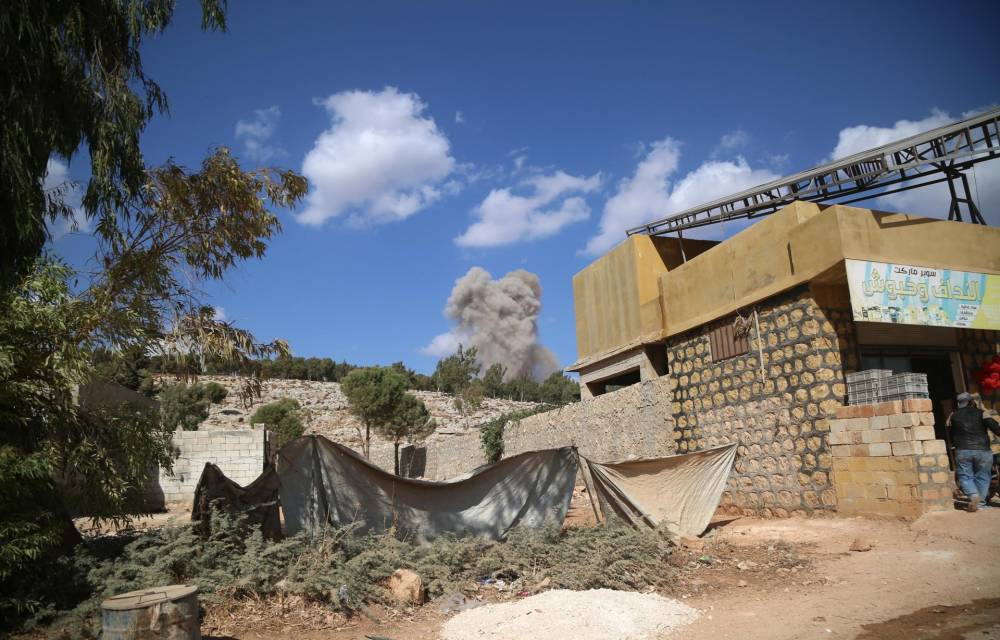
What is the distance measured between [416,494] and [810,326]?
639 centimetres

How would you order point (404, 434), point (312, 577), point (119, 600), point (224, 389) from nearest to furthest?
1. point (119, 600)
2. point (312, 577)
3. point (404, 434)
4. point (224, 389)

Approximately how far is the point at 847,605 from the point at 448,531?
175 inches

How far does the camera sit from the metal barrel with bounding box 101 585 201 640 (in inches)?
173

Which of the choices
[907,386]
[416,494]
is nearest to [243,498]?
[416,494]

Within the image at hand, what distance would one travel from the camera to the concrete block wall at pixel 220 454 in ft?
58.1

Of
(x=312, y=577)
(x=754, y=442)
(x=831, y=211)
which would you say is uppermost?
(x=831, y=211)

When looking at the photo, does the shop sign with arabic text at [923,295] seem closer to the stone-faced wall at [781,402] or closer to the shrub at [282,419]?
the stone-faced wall at [781,402]

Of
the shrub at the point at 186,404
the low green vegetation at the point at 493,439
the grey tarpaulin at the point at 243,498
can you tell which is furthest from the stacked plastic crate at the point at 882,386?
the shrub at the point at 186,404

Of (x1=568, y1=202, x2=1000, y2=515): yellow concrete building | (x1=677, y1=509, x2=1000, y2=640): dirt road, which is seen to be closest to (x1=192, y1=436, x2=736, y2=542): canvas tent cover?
(x1=677, y1=509, x2=1000, y2=640): dirt road

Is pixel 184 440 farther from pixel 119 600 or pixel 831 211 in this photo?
pixel 831 211

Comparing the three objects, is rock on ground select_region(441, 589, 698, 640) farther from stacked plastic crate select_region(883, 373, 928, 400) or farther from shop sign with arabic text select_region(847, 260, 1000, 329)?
shop sign with arabic text select_region(847, 260, 1000, 329)

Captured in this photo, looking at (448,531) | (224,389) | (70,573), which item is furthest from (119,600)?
(224,389)

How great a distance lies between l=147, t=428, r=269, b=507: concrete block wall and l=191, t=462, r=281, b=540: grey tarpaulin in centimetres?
1121

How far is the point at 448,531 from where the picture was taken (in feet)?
26.7
